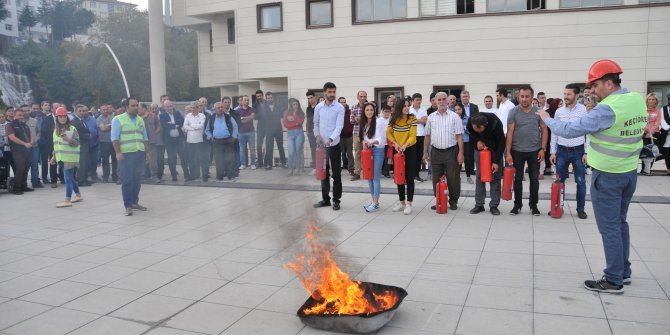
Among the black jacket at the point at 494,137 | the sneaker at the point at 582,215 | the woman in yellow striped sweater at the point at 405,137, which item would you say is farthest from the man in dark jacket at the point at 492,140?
the sneaker at the point at 582,215

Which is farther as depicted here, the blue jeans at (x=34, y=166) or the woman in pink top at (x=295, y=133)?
the woman in pink top at (x=295, y=133)

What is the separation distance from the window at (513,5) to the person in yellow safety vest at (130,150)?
1268 centimetres

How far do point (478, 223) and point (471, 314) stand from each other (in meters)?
3.55

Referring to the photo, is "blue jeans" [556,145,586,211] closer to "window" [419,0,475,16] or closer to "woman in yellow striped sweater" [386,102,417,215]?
"woman in yellow striped sweater" [386,102,417,215]

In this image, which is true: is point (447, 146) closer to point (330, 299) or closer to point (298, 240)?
point (298, 240)

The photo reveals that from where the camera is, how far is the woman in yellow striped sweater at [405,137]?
8430 mm

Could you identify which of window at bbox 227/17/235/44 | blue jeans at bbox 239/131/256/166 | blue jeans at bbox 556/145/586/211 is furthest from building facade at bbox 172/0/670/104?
blue jeans at bbox 556/145/586/211

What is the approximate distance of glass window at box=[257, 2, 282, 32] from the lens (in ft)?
69.1

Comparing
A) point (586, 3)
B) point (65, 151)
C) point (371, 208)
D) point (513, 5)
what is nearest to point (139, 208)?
point (65, 151)

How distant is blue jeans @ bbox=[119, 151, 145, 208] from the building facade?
11.3 meters

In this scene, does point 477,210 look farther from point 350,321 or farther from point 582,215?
point 350,321

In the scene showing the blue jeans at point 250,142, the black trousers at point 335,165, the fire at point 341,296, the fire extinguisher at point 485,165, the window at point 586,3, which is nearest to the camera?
the fire at point 341,296

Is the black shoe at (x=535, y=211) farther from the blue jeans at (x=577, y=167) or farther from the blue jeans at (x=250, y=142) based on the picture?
the blue jeans at (x=250, y=142)

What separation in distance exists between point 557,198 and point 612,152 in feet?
10.4
